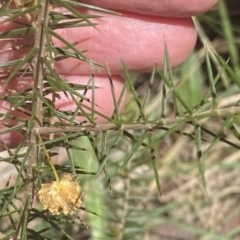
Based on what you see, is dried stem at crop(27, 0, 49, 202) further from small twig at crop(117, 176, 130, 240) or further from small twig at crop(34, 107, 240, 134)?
small twig at crop(117, 176, 130, 240)

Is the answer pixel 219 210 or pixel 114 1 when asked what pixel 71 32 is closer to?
pixel 114 1

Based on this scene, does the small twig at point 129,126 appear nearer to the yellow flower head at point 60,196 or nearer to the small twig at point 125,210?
the yellow flower head at point 60,196

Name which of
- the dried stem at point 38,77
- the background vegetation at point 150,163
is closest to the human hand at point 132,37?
the background vegetation at point 150,163

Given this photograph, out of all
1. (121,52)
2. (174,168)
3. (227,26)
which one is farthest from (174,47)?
(174,168)

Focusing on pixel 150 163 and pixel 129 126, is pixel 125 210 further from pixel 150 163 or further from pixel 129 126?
pixel 129 126

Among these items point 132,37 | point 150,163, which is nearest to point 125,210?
point 150,163

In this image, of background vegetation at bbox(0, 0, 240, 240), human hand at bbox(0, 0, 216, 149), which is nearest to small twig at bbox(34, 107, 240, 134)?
background vegetation at bbox(0, 0, 240, 240)
